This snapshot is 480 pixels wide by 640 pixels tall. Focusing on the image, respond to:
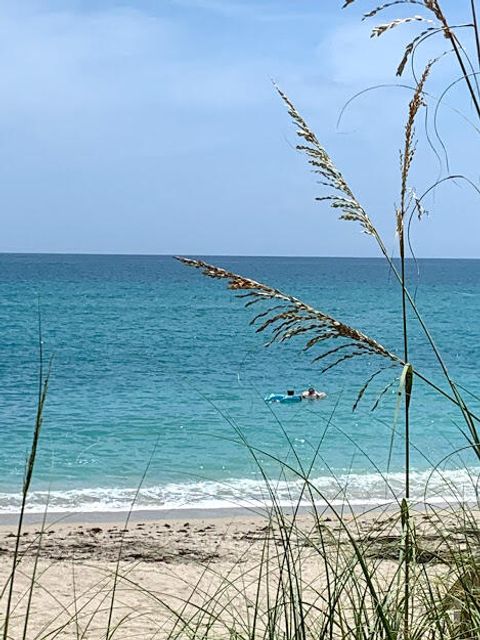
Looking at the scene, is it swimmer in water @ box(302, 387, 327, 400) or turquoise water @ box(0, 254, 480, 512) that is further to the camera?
swimmer in water @ box(302, 387, 327, 400)

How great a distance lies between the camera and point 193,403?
1891 cm

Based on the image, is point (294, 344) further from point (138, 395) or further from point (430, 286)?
point (430, 286)

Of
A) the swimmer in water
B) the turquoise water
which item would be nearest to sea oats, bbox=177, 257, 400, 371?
the turquoise water

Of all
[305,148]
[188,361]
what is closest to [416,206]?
[305,148]

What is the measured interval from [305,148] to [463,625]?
881 millimetres

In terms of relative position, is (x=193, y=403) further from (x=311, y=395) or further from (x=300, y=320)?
(x=300, y=320)

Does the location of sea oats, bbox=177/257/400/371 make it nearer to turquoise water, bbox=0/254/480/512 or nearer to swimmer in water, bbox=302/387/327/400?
turquoise water, bbox=0/254/480/512

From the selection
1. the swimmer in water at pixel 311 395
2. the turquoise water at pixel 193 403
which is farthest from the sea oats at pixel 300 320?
the swimmer in water at pixel 311 395

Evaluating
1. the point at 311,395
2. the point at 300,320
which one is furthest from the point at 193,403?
the point at 300,320

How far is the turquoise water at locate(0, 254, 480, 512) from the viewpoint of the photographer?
406 inches

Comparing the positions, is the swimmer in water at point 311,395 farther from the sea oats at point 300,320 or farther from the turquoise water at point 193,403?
the sea oats at point 300,320

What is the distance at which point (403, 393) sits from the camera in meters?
1.53

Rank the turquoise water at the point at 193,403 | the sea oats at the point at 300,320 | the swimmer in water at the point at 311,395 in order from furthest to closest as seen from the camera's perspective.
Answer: the swimmer in water at the point at 311,395 < the turquoise water at the point at 193,403 < the sea oats at the point at 300,320

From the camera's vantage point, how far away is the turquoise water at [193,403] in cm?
1032
